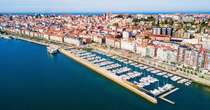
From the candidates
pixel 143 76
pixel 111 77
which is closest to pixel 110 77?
pixel 111 77

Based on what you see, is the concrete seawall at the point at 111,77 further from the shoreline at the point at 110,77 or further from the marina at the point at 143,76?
the marina at the point at 143,76

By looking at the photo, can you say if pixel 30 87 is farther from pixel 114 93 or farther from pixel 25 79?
pixel 114 93

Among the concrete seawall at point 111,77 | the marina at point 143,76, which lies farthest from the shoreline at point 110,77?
the marina at point 143,76

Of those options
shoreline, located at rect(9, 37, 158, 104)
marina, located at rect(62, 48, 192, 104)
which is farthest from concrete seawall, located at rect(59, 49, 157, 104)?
marina, located at rect(62, 48, 192, 104)

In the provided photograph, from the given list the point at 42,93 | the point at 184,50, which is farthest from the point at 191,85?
the point at 42,93

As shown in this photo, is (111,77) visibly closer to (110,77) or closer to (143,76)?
(110,77)

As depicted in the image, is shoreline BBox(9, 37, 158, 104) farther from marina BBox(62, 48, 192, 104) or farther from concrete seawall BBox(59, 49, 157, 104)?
marina BBox(62, 48, 192, 104)

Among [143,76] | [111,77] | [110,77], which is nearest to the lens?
[111,77]

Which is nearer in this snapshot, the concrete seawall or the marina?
the concrete seawall

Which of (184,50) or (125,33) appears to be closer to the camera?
(184,50)

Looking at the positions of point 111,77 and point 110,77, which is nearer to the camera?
point 111,77

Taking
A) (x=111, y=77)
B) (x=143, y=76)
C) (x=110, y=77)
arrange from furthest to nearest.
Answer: (x=143, y=76), (x=110, y=77), (x=111, y=77)
